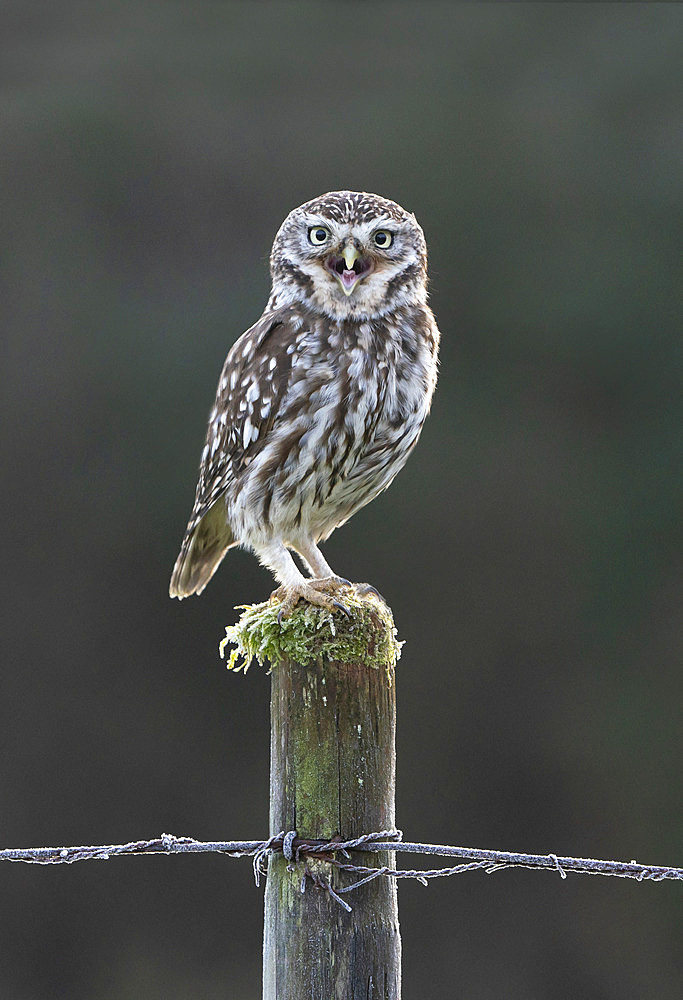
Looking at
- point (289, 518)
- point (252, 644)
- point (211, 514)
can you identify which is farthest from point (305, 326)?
→ point (252, 644)

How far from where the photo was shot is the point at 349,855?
139 cm

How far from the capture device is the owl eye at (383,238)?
6.47ft

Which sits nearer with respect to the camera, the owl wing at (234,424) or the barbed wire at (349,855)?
the barbed wire at (349,855)

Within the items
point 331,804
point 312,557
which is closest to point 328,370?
point 312,557

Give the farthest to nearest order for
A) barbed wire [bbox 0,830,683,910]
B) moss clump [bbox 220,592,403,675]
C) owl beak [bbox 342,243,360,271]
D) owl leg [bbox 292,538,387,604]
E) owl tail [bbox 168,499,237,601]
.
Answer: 1. owl tail [bbox 168,499,237,601]
2. owl leg [bbox 292,538,387,604]
3. owl beak [bbox 342,243,360,271]
4. moss clump [bbox 220,592,403,675]
5. barbed wire [bbox 0,830,683,910]

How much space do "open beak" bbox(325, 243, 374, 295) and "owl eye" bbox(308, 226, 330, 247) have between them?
40 millimetres

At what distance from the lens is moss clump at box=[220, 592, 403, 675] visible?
146 centimetres

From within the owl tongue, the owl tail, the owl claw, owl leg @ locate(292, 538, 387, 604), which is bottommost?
the owl claw

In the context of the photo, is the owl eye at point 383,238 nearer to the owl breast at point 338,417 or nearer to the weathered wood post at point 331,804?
the owl breast at point 338,417

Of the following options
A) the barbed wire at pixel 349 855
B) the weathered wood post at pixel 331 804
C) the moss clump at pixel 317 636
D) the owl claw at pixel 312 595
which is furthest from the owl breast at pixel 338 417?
the barbed wire at pixel 349 855

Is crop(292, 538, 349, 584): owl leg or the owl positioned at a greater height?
the owl

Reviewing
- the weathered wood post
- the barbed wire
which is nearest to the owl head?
the weathered wood post

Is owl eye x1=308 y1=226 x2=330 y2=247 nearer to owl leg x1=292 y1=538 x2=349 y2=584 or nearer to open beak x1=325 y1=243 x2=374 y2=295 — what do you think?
open beak x1=325 y1=243 x2=374 y2=295

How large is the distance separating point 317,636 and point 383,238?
86cm
